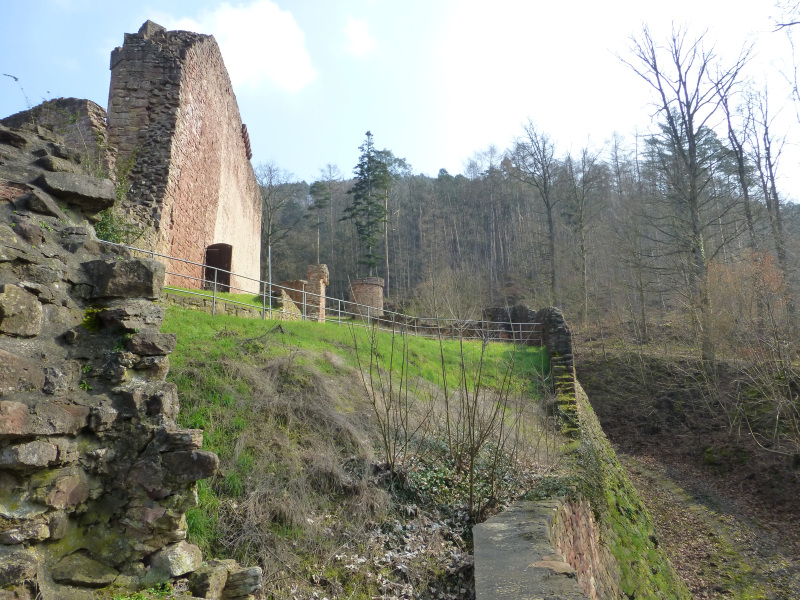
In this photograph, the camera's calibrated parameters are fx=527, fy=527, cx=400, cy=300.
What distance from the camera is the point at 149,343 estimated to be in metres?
3.77

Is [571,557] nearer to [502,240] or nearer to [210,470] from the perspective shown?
[210,470]

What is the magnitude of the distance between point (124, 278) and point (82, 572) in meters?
1.90

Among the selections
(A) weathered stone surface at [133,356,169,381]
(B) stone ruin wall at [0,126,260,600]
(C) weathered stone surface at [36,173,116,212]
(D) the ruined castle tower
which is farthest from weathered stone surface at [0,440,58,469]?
(D) the ruined castle tower

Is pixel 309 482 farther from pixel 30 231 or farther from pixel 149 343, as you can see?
pixel 30 231

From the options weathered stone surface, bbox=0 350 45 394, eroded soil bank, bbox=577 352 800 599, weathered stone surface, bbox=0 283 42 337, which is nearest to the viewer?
weathered stone surface, bbox=0 350 45 394

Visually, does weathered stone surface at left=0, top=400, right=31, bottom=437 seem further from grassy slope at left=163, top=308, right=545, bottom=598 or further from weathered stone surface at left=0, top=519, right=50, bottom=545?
grassy slope at left=163, top=308, right=545, bottom=598

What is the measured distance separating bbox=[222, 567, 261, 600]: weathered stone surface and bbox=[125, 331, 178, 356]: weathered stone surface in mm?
Result: 1768

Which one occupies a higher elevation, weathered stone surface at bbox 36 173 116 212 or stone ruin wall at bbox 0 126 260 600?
weathered stone surface at bbox 36 173 116 212

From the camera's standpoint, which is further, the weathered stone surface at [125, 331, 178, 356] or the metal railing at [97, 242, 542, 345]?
the metal railing at [97, 242, 542, 345]

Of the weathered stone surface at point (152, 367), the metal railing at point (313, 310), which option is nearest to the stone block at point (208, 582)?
the weathered stone surface at point (152, 367)

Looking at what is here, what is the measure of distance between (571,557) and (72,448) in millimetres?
5036

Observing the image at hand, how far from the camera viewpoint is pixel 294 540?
5180 millimetres

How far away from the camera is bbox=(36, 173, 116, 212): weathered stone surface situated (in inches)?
154

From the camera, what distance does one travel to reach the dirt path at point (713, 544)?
9617 mm
